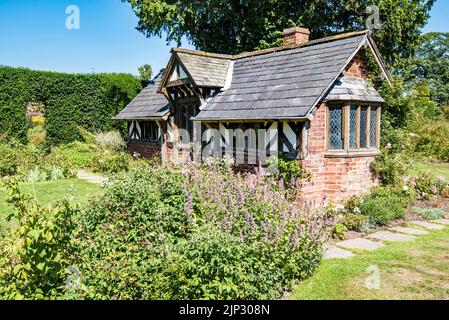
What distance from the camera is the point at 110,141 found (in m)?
20.2

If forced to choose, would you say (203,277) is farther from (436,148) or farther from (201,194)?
(436,148)

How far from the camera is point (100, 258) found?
17.2ft

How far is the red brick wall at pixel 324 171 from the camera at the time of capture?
10.4 meters

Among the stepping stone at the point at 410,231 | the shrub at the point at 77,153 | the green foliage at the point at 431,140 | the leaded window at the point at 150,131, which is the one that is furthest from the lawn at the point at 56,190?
the green foliage at the point at 431,140

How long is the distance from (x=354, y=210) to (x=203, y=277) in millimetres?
6094

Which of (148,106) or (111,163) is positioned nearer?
(111,163)

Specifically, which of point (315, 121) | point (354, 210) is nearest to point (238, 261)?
point (354, 210)

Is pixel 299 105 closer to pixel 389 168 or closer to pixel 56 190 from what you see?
pixel 389 168

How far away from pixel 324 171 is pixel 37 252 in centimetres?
818

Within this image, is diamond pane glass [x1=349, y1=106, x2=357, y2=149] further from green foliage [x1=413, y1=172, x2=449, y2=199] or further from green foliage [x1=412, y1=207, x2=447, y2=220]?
green foliage [x1=413, y1=172, x2=449, y2=199]

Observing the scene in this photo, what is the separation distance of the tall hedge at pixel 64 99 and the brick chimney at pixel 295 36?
1127 cm

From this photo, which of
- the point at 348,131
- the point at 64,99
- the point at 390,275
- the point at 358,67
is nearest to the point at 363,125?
the point at 348,131

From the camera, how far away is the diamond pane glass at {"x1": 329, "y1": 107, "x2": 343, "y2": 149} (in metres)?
10.8

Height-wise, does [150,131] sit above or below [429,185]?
above
